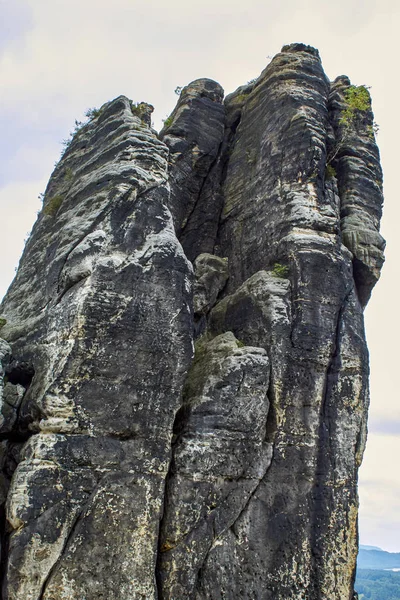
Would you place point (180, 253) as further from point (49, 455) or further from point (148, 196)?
point (49, 455)

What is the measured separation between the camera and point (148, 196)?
16.2 m

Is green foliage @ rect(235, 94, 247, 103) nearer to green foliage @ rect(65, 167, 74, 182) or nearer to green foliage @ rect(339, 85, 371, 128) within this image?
green foliage @ rect(339, 85, 371, 128)

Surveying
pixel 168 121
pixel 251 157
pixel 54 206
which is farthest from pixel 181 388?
pixel 168 121

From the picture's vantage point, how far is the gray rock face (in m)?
12.6

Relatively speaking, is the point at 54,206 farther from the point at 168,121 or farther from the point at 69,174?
the point at 168,121

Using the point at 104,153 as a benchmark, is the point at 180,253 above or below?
below

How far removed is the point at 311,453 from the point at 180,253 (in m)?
6.45

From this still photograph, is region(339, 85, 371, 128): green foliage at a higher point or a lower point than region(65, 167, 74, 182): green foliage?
higher

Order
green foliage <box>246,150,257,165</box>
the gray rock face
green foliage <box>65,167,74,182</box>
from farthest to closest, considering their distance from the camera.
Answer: green foliage <box>246,150,257,165</box> < green foliage <box>65,167,74,182</box> < the gray rock face

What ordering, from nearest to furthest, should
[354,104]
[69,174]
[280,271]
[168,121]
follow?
[280,271] → [69,174] → [354,104] → [168,121]

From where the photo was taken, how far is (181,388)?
14.5m

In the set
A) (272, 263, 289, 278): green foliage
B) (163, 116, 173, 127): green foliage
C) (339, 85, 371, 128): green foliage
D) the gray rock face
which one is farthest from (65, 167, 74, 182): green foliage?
(339, 85, 371, 128): green foliage

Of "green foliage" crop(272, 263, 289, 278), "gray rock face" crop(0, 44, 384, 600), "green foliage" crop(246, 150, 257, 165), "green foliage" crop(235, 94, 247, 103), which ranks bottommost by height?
"gray rock face" crop(0, 44, 384, 600)

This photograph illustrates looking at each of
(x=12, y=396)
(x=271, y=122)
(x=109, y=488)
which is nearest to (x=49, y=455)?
(x=109, y=488)
